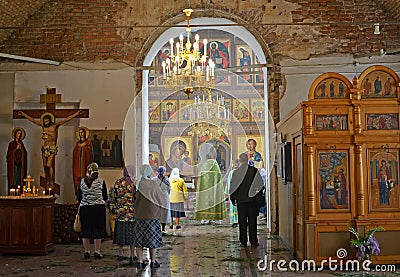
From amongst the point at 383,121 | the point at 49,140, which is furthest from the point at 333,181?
the point at 49,140

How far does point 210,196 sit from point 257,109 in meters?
7.85

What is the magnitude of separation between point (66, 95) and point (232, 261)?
5140 millimetres

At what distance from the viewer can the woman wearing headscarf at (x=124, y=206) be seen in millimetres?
7570

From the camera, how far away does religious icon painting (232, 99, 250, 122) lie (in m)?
20.8

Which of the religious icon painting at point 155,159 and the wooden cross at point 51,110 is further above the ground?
the wooden cross at point 51,110

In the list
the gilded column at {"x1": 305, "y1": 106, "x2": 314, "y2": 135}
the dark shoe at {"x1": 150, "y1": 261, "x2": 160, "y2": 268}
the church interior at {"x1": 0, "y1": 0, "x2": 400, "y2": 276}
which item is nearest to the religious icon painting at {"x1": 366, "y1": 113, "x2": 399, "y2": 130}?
the gilded column at {"x1": 305, "y1": 106, "x2": 314, "y2": 135}

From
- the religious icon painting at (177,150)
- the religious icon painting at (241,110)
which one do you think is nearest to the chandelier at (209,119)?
the religious icon painting at (177,150)

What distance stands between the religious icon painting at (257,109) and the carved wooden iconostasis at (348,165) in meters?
13.0

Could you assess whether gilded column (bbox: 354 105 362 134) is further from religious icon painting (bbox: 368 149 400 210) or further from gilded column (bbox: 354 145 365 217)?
religious icon painting (bbox: 368 149 400 210)

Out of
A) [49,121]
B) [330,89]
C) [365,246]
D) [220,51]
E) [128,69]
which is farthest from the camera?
[220,51]

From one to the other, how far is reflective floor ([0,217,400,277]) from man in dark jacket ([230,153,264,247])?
11.1 inches

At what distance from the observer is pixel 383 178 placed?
293 inches

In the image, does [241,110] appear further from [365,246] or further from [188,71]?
[365,246]

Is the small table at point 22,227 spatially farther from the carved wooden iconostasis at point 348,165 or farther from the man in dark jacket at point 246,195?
the carved wooden iconostasis at point 348,165
